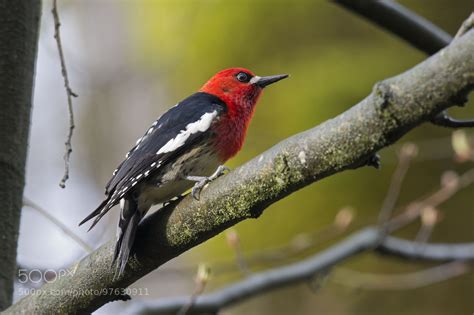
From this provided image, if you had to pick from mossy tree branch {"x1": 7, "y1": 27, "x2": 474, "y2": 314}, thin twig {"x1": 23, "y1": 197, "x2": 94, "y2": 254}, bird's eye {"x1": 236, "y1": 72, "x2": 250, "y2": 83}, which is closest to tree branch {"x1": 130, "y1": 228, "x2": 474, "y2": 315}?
thin twig {"x1": 23, "y1": 197, "x2": 94, "y2": 254}

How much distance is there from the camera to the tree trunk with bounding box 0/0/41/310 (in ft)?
8.04

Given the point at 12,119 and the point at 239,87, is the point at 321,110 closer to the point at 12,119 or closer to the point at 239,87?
the point at 239,87

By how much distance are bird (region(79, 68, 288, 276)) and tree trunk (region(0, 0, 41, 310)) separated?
1.04 ft

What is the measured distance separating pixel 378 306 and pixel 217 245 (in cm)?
160

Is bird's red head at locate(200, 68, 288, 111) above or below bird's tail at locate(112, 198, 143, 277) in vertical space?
below

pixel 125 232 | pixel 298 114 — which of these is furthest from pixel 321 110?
pixel 125 232

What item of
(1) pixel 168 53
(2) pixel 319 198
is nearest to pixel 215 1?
(1) pixel 168 53

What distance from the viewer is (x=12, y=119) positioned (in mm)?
2465

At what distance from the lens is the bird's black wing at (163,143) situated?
2621 mm

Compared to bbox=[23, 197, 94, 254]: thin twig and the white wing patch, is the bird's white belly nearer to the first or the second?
the white wing patch

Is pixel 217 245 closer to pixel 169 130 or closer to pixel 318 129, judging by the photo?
pixel 169 130

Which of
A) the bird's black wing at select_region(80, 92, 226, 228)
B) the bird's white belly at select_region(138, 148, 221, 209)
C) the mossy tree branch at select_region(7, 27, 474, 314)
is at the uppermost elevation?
the mossy tree branch at select_region(7, 27, 474, 314)

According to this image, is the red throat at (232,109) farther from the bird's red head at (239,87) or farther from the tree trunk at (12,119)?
the tree trunk at (12,119)

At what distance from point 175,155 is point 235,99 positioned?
2.50ft
